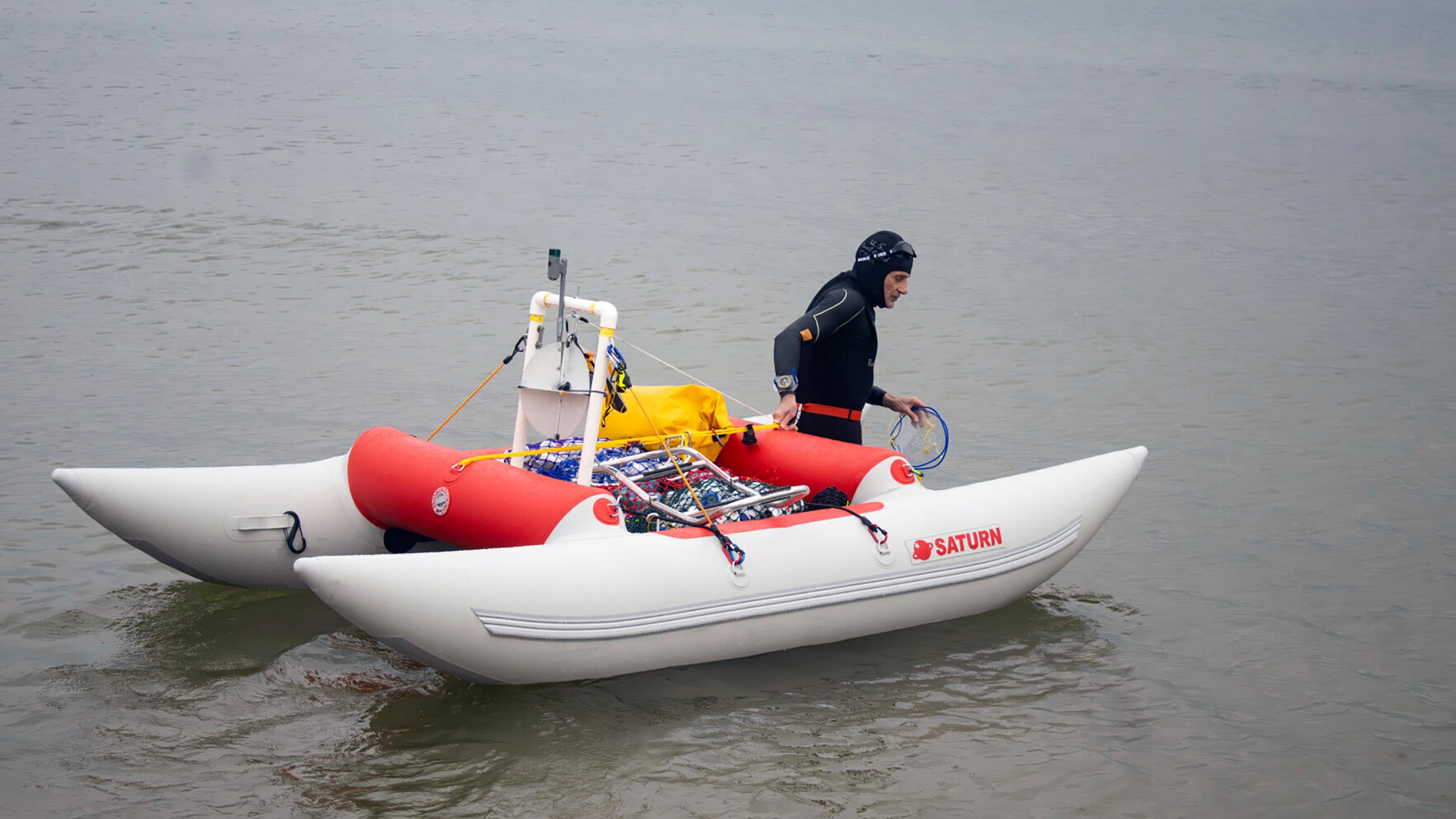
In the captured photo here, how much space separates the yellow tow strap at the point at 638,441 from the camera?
509 centimetres

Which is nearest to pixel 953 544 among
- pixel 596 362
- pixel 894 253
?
pixel 894 253

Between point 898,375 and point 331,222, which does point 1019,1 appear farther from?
point 898,375

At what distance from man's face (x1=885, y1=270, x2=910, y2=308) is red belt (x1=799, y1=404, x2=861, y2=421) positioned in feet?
1.72

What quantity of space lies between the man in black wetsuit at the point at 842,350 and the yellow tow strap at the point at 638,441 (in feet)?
0.59

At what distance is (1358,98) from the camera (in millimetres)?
26812

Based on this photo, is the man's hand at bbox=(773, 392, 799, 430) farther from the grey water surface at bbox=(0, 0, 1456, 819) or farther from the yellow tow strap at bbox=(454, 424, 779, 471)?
the grey water surface at bbox=(0, 0, 1456, 819)

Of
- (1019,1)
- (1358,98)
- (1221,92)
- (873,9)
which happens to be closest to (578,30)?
(873,9)

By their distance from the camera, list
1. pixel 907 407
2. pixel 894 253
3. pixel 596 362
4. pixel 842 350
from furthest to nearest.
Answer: pixel 907 407, pixel 842 350, pixel 894 253, pixel 596 362

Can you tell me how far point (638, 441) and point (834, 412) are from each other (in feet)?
3.30

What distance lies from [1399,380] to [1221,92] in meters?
19.6

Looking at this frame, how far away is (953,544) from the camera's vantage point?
17.2ft

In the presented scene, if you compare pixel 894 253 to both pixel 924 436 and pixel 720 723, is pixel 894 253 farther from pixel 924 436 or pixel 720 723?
pixel 720 723

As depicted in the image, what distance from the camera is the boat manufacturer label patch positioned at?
515 cm

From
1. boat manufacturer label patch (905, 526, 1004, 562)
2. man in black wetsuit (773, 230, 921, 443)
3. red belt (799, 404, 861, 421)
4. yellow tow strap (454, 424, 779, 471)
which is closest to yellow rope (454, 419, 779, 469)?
yellow tow strap (454, 424, 779, 471)
